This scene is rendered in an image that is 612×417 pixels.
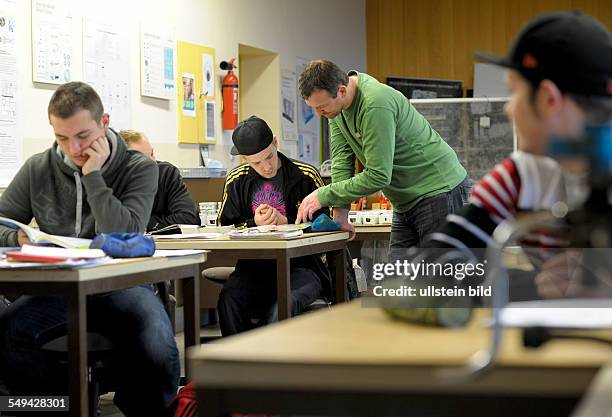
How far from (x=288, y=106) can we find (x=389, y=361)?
783 cm

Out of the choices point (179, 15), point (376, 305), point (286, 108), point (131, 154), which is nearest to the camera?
point (376, 305)

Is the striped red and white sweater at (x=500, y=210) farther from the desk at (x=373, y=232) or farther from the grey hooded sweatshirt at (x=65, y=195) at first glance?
the desk at (x=373, y=232)

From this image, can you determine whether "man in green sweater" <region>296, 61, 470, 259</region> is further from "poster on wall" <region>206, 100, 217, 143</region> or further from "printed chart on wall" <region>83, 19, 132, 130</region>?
"poster on wall" <region>206, 100, 217, 143</region>

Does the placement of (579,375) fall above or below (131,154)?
below

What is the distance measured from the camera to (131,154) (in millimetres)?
3477

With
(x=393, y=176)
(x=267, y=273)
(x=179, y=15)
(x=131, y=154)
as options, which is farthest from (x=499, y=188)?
(x=179, y=15)

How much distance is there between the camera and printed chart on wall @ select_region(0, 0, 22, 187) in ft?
16.9

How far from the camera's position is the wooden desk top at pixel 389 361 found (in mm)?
978

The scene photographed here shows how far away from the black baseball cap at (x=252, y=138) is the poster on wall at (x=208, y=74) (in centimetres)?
285

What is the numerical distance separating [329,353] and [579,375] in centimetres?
27

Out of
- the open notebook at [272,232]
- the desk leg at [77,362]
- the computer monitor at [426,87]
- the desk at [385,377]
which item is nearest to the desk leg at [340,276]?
the open notebook at [272,232]

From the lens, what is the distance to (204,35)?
7352 mm

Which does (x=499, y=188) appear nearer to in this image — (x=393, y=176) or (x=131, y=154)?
(x=131, y=154)

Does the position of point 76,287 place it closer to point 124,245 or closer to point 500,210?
point 124,245
